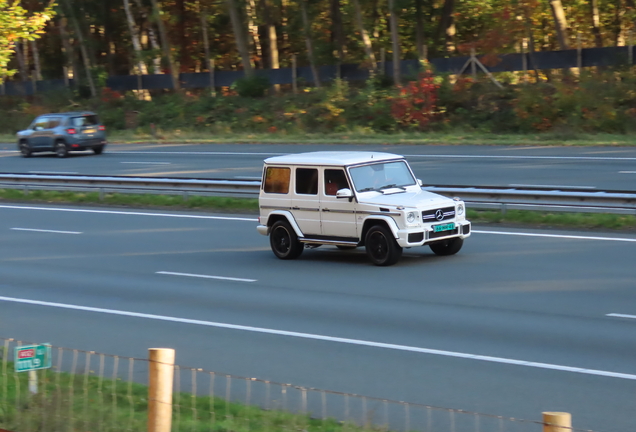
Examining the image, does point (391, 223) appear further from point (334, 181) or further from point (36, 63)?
point (36, 63)

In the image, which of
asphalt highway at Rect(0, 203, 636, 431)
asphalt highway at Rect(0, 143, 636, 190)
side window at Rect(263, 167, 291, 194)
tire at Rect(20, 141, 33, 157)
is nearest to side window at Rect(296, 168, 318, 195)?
side window at Rect(263, 167, 291, 194)

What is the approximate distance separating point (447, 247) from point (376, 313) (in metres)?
4.18

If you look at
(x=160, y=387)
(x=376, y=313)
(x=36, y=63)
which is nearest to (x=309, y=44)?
(x=36, y=63)

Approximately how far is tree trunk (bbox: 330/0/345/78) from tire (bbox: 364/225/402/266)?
3936cm

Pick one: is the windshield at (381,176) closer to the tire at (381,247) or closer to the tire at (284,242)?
the tire at (381,247)

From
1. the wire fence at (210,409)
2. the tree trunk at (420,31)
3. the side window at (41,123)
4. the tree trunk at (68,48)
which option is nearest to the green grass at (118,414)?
the wire fence at (210,409)

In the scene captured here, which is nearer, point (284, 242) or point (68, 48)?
point (284, 242)

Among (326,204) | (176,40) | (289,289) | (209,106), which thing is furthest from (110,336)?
(176,40)

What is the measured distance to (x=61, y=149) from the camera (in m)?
38.0

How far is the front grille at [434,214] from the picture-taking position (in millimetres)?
13539

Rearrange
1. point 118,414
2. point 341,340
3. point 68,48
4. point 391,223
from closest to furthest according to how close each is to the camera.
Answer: point 118,414
point 341,340
point 391,223
point 68,48

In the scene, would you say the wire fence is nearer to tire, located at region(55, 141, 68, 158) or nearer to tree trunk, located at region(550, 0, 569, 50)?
tire, located at region(55, 141, 68, 158)

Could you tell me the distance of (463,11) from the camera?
5578cm

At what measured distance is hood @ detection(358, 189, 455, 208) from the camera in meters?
13.6
